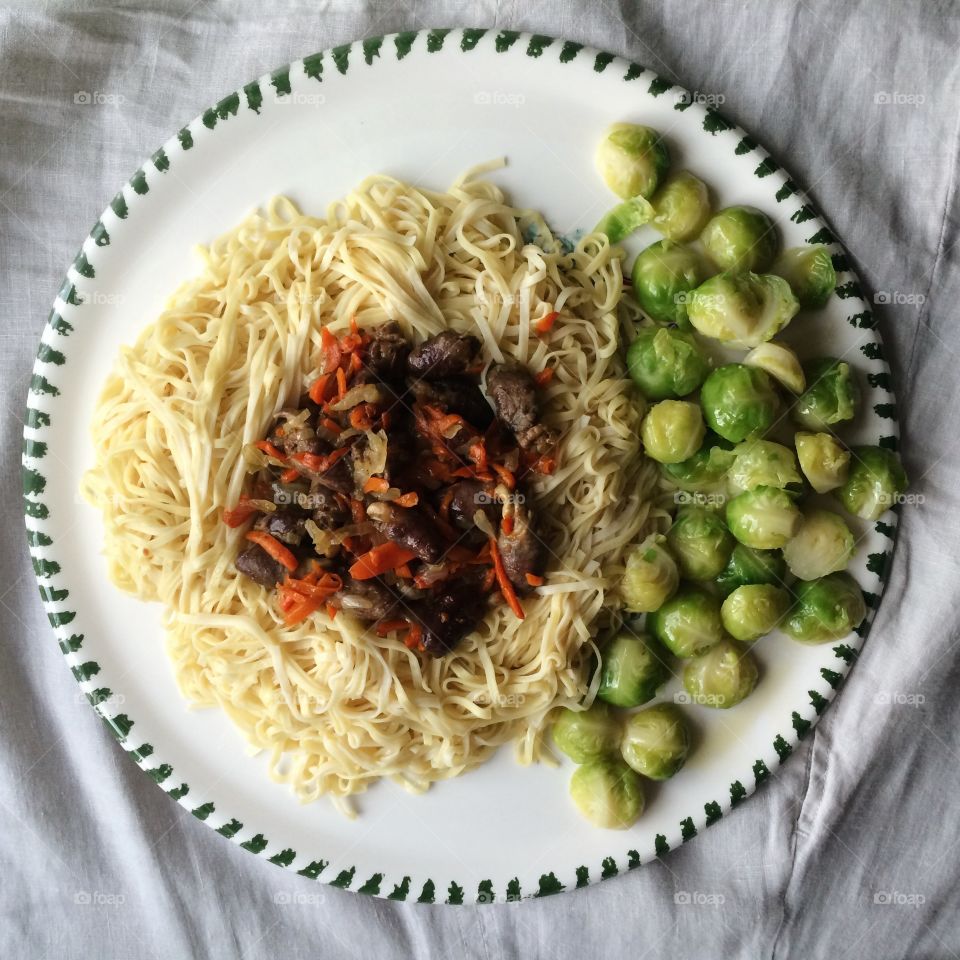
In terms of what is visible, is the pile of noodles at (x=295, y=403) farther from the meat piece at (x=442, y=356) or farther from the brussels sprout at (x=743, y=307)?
the brussels sprout at (x=743, y=307)

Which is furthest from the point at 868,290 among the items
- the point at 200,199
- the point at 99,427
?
the point at 99,427

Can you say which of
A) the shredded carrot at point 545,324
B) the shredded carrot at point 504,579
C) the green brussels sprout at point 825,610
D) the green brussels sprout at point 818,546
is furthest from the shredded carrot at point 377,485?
the green brussels sprout at point 825,610

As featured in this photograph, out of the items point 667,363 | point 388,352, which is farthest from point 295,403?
point 667,363

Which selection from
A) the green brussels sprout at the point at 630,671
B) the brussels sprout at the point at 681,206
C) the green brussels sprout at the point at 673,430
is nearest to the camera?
the green brussels sprout at the point at 673,430

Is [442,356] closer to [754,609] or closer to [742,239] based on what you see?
[742,239]

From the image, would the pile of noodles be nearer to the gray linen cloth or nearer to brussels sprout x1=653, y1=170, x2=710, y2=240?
brussels sprout x1=653, y1=170, x2=710, y2=240

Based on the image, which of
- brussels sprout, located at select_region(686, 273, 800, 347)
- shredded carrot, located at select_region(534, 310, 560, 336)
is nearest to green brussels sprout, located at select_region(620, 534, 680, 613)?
brussels sprout, located at select_region(686, 273, 800, 347)
